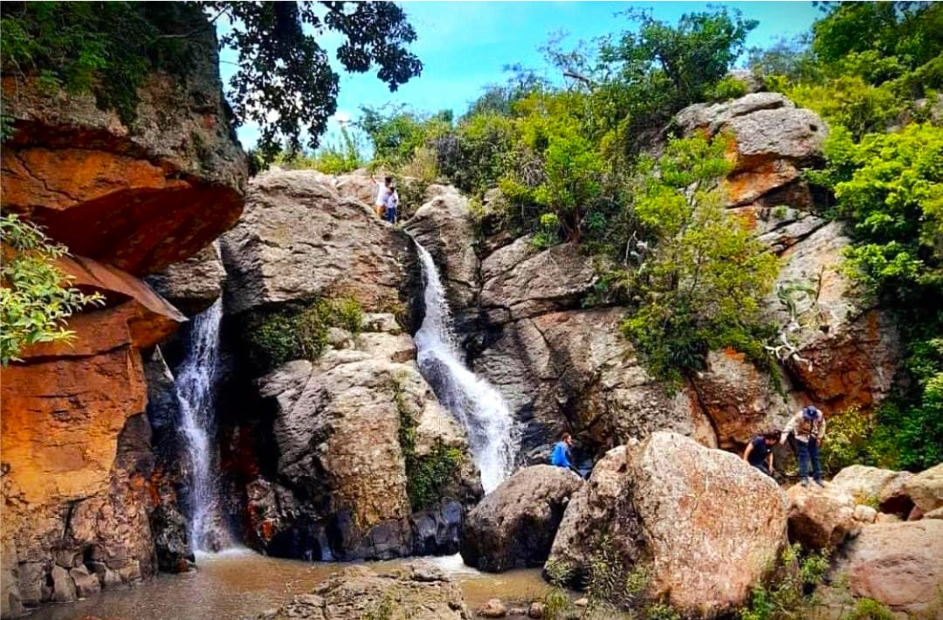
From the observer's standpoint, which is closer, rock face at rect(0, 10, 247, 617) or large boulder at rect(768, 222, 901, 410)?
rock face at rect(0, 10, 247, 617)

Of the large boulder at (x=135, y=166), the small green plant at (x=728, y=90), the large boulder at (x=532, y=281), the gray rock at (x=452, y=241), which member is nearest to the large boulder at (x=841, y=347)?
the large boulder at (x=532, y=281)

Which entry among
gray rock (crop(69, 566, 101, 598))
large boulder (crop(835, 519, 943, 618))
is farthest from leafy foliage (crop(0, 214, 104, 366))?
large boulder (crop(835, 519, 943, 618))

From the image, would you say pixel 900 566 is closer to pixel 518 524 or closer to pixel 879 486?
pixel 879 486

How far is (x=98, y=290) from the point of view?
11352 millimetres

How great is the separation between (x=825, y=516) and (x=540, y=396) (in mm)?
9600

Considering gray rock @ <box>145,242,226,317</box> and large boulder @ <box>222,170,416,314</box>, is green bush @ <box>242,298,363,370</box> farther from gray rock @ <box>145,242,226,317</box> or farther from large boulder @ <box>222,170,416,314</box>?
gray rock @ <box>145,242,226,317</box>

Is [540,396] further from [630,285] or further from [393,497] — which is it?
[393,497]

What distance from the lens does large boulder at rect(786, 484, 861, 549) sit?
34.8 feet

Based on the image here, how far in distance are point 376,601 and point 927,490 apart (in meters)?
8.93

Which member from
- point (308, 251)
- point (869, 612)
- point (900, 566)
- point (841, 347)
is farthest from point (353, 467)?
point (841, 347)

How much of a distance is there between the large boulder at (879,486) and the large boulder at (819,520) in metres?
1.40

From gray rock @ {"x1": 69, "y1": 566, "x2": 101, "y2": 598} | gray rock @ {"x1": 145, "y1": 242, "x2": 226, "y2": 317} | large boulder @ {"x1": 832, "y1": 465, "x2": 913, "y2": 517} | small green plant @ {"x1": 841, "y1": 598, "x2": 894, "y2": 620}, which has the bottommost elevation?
small green plant @ {"x1": 841, "y1": 598, "x2": 894, "y2": 620}

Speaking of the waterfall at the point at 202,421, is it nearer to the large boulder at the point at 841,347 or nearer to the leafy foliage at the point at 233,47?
the leafy foliage at the point at 233,47

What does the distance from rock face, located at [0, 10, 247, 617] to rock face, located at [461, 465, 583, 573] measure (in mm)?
5709
